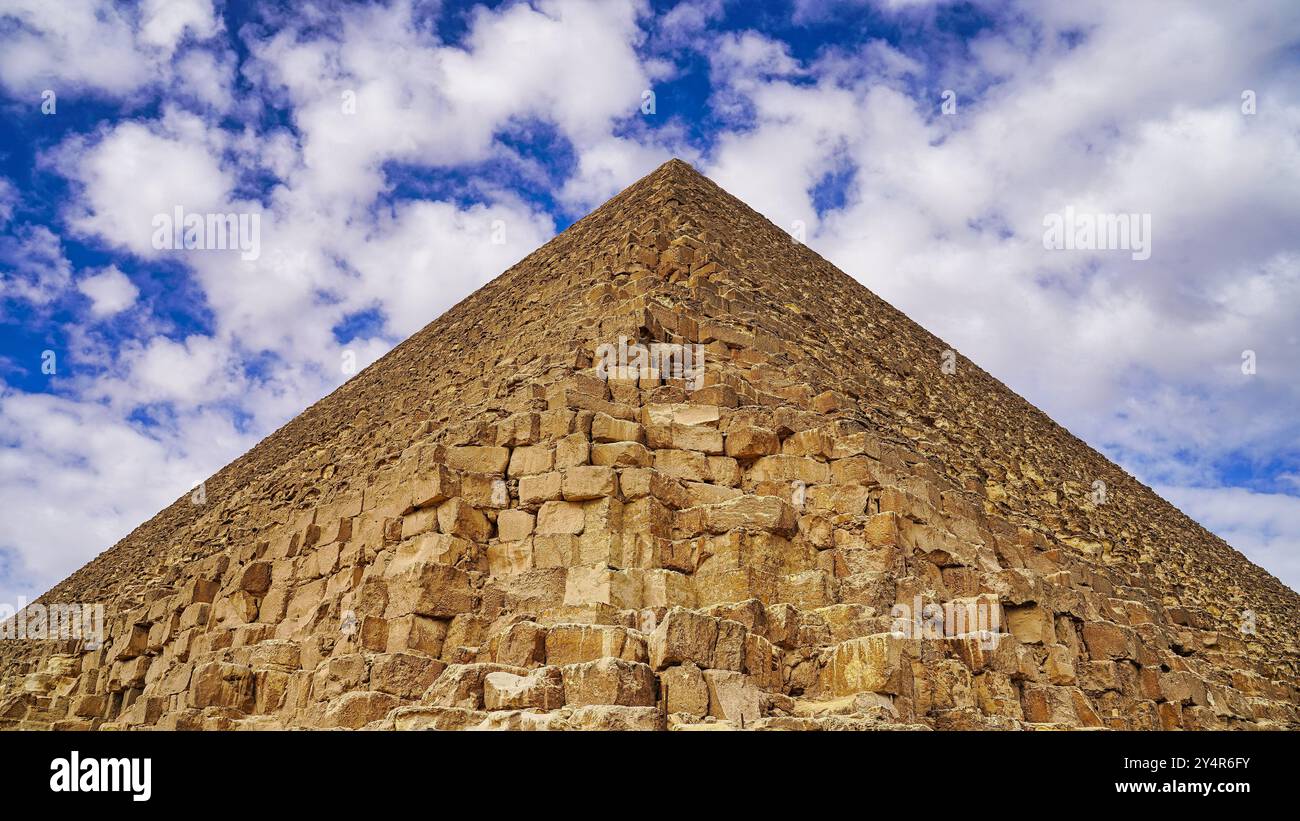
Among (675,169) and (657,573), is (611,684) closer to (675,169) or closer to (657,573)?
(657,573)

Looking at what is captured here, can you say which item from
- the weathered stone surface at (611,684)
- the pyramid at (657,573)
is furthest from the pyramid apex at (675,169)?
the weathered stone surface at (611,684)

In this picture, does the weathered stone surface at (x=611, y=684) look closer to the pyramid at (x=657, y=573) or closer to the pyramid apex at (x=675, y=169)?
the pyramid at (x=657, y=573)

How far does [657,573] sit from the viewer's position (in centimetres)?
721

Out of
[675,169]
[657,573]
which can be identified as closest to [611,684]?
[657,573]

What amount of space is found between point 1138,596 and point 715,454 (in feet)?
26.8

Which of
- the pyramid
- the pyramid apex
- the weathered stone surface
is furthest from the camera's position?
the pyramid apex

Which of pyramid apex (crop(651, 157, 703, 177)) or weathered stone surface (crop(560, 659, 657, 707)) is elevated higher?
pyramid apex (crop(651, 157, 703, 177))

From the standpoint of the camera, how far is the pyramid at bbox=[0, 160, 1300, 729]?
6484 millimetres

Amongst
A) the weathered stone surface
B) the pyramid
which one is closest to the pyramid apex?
the pyramid

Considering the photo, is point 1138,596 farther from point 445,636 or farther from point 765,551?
point 445,636

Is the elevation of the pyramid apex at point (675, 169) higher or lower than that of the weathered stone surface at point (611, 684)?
higher

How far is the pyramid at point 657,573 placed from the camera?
6484 mm

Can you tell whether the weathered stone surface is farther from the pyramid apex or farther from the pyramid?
the pyramid apex

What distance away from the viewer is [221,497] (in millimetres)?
19906
